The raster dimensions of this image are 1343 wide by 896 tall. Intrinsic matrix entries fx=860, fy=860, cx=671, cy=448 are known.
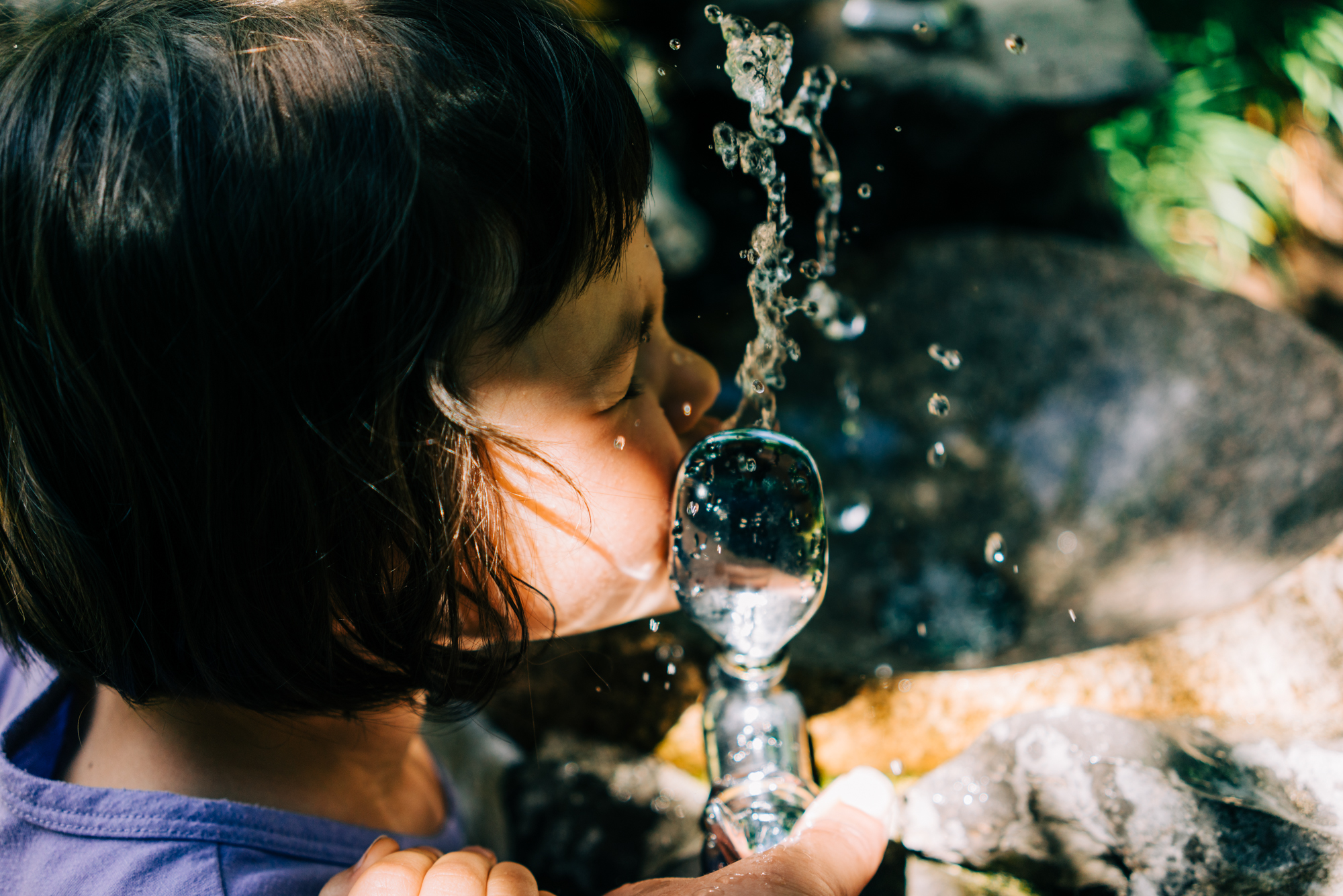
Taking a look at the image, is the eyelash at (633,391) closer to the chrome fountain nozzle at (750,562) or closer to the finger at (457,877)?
the chrome fountain nozzle at (750,562)

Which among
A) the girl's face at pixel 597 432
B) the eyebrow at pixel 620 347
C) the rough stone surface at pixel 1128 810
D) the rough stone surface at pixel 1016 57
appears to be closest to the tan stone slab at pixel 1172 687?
the rough stone surface at pixel 1128 810

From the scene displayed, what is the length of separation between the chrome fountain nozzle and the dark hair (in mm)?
238

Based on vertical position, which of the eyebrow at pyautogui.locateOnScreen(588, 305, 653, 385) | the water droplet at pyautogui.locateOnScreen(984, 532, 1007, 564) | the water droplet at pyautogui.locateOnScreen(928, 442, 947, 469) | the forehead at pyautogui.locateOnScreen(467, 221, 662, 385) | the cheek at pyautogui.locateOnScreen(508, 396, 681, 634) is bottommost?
the water droplet at pyautogui.locateOnScreen(984, 532, 1007, 564)

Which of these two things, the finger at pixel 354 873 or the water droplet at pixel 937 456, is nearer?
the finger at pixel 354 873

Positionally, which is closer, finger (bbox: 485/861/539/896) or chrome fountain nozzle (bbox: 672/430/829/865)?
finger (bbox: 485/861/539/896)

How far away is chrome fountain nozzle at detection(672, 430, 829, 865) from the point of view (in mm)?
950

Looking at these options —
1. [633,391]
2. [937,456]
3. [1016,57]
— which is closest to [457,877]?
[633,391]

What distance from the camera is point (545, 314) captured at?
774 millimetres

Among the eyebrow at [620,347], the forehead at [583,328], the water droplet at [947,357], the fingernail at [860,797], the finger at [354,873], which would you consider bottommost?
the water droplet at [947,357]

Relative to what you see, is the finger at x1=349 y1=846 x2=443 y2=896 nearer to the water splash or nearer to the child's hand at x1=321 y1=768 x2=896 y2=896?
the child's hand at x1=321 y1=768 x2=896 y2=896

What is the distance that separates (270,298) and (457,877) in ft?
1.74

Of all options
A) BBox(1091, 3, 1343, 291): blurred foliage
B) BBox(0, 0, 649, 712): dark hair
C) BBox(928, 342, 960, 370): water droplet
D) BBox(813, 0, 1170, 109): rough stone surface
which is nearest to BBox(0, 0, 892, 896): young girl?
BBox(0, 0, 649, 712): dark hair

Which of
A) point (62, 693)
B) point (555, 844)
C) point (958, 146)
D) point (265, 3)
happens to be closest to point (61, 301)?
point (265, 3)

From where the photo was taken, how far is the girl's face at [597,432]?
2.61ft
